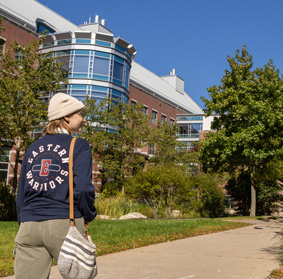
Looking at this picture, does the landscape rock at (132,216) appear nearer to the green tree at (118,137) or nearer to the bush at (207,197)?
the bush at (207,197)

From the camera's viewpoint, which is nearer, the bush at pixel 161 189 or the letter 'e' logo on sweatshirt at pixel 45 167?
the letter 'e' logo on sweatshirt at pixel 45 167

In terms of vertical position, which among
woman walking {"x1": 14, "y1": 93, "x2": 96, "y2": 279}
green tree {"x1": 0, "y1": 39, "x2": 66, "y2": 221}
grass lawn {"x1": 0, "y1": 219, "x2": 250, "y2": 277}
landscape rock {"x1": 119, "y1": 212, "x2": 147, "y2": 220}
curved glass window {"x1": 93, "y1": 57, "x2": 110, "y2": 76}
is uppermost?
curved glass window {"x1": 93, "y1": 57, "x2": 110, "y2": 76}

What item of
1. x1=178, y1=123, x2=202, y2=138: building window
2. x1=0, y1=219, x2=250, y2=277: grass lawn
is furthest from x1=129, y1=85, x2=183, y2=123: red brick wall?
x1=0, y1=219, x2=250, y2=277: grass lawn

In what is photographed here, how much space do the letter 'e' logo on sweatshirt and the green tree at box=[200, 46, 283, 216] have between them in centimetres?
1889

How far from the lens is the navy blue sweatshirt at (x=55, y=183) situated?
2.71 m

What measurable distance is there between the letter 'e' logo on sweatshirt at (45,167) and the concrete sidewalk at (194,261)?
10.3 feet

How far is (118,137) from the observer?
1157 inches

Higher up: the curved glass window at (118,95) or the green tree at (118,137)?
the curved glass window at (118,95)

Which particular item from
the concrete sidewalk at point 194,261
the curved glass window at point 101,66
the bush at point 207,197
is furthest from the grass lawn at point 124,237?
the curved glass window at point 101,66

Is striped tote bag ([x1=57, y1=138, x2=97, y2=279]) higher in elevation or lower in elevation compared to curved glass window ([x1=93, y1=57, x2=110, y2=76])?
lower

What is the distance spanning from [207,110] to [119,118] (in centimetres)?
751

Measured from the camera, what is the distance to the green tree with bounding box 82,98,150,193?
1098 inches

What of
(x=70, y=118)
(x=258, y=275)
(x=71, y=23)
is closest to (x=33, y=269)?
(x=70, y=118)

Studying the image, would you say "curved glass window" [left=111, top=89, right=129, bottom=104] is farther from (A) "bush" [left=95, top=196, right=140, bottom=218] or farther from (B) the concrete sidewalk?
(B) the concrete sidewalk
